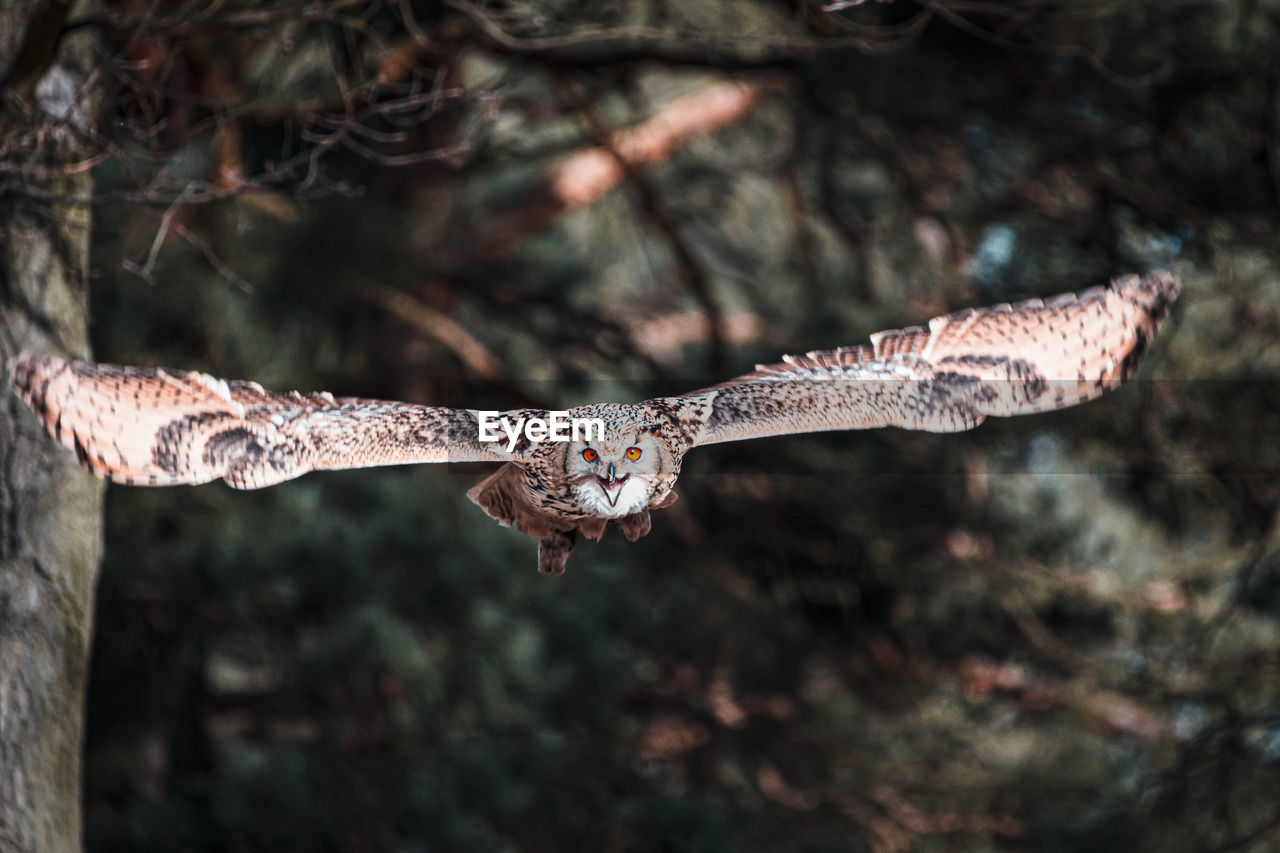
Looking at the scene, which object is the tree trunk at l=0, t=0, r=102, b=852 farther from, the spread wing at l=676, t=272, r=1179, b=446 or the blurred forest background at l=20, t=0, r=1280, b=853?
the spread wing at l=676, t=272, r=1179, b=446

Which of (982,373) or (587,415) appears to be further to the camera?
(982,373)

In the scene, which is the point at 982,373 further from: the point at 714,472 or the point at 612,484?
the point at 714,472

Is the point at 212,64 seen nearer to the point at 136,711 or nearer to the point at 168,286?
the point at 168,286

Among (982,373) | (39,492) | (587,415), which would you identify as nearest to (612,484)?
(587,415)

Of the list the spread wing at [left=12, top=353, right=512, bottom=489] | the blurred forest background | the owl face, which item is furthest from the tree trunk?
the owl face

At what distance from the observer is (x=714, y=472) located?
8.66m

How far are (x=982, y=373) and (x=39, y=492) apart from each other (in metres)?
3.29

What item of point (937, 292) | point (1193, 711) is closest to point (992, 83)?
point (937, 292)

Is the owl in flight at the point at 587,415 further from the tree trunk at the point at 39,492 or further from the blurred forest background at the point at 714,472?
the blurred forest background at the point at 714,472

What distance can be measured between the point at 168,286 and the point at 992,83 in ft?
15.0

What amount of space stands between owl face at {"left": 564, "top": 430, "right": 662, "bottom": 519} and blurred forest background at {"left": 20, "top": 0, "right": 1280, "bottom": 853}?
153 inches

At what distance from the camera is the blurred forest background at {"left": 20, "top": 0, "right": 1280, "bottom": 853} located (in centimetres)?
764

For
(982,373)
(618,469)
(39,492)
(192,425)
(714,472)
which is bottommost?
(714,472)

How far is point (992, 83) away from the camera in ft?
26.0
